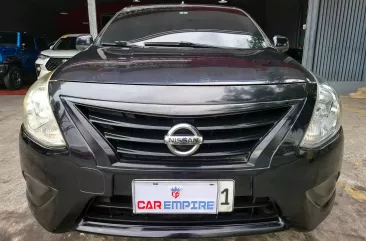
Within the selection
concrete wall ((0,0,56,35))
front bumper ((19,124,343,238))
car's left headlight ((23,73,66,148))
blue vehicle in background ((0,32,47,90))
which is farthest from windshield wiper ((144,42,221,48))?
concrete wall ((0,0,56,35))

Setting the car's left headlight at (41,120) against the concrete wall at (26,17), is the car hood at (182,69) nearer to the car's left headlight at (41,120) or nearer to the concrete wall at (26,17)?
the car's left headlight at (41,120)

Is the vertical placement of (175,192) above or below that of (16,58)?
above

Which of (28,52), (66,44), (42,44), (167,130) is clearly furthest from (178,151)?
(42,44)

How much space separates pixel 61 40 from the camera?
791 centimetres

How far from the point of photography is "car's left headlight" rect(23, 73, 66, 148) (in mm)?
1310

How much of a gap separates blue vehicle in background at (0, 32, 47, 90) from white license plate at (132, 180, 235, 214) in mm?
8084

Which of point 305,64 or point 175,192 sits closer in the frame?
point 175,192

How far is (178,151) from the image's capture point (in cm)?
125

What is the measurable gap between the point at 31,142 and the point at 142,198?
573 mm

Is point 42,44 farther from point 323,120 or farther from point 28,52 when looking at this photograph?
point 323,120

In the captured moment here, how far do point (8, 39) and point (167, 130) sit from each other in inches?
360

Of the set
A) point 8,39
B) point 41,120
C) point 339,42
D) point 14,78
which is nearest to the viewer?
point 41,120

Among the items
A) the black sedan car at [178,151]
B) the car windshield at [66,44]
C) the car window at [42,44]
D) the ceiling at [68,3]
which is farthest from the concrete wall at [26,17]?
the black sedan car at [178,151]

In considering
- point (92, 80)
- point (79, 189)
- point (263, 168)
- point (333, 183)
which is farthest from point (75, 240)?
point (333, 183)
